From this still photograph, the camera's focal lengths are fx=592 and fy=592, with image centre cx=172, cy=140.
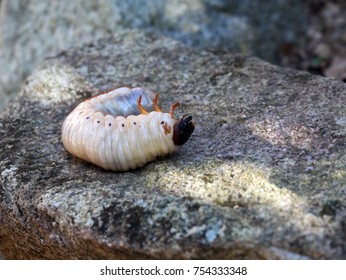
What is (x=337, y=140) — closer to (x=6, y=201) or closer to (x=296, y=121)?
(x=296, y=121)

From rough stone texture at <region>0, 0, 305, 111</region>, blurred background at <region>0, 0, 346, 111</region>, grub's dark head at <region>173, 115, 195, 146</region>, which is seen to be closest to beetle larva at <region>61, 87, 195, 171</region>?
grub's dark head at <region>173, 115, 195, 146</region>

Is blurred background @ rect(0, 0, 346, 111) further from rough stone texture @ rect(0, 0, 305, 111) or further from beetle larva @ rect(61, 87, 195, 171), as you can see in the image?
beetle larva @ rect(61, 87, 195, 171)

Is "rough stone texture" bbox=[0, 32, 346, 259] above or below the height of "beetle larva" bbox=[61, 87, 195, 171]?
below

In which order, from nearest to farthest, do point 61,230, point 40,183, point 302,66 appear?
point 61,230 < point 40,183 < point 302,66

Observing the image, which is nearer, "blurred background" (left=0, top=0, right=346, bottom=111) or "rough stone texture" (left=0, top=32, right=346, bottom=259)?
"rough stone texture" (left=0, top=32, right=346, bottom=259)

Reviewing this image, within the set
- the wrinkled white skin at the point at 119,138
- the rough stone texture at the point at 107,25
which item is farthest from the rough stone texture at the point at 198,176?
the rough stone texture at the point at 107,25

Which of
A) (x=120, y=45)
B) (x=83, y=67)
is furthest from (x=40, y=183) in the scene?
(x=120, y=45)
